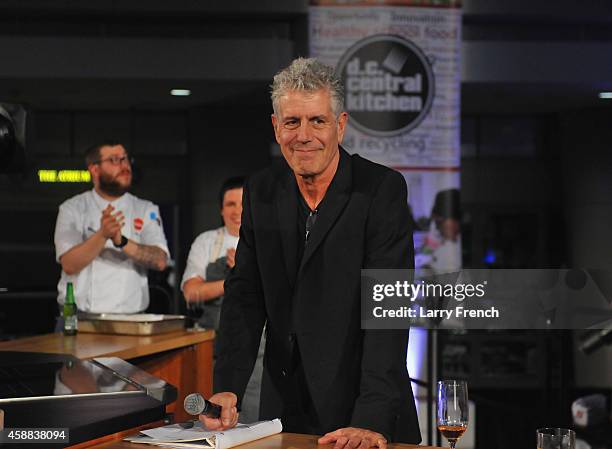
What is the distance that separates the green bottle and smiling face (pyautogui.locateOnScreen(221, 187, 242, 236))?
0.68 meters

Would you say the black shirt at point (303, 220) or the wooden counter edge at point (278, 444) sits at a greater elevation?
the black shirt at point (303, 220)

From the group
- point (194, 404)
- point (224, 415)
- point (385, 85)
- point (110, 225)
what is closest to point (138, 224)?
point (110, 225)

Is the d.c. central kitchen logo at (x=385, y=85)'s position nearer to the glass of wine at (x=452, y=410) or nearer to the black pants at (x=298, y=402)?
the black pants at (x=298, y=402)

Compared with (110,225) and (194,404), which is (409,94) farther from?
(194,404)

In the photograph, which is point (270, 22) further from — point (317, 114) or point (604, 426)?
point (317, 114)

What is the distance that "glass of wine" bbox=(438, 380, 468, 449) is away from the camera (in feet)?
5.43

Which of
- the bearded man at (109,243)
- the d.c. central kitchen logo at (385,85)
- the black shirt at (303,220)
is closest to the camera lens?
the black shirt at (303,220)

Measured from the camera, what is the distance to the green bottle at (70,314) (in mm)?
3455

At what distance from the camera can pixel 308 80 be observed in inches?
68.6

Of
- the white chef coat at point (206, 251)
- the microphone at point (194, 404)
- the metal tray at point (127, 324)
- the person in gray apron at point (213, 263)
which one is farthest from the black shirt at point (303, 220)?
the white chef coat at point (206, 251)

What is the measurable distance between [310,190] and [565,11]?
18.8 ft

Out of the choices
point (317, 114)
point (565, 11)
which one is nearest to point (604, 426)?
point (317, 114)

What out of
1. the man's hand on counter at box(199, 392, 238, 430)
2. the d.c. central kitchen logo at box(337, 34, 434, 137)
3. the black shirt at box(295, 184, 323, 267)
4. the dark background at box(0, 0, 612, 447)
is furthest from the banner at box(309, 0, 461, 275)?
the man's hand on counter at box(199, 392, 238, 430)

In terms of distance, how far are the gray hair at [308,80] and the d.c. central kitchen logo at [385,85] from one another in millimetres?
3232
